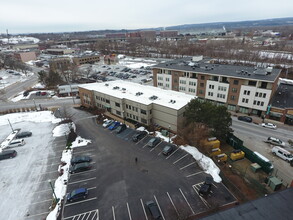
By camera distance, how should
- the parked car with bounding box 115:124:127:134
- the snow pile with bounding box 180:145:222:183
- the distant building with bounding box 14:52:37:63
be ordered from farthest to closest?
the distant building with bounding box 14:52:37:63
the parked car with bounding box 115:124:127:134
the snow pile with bounding box 180:145:222:183

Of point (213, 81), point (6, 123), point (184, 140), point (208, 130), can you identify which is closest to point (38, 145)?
point (6, 123)

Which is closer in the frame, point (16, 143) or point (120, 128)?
point (16, 143)

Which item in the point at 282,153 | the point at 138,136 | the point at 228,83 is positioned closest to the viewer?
the point at 282,153

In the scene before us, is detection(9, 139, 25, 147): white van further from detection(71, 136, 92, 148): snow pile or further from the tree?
the tree

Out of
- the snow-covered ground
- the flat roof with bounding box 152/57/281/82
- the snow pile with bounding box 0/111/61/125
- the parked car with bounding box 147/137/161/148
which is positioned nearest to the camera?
the snow-covered ground

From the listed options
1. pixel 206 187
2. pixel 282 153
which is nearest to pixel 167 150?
pixel 206 187

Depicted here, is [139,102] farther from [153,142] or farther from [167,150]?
[167,150]

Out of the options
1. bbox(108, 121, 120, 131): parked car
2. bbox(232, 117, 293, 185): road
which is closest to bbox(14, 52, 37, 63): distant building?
bbox(108, 121, 120, 131): parked car
